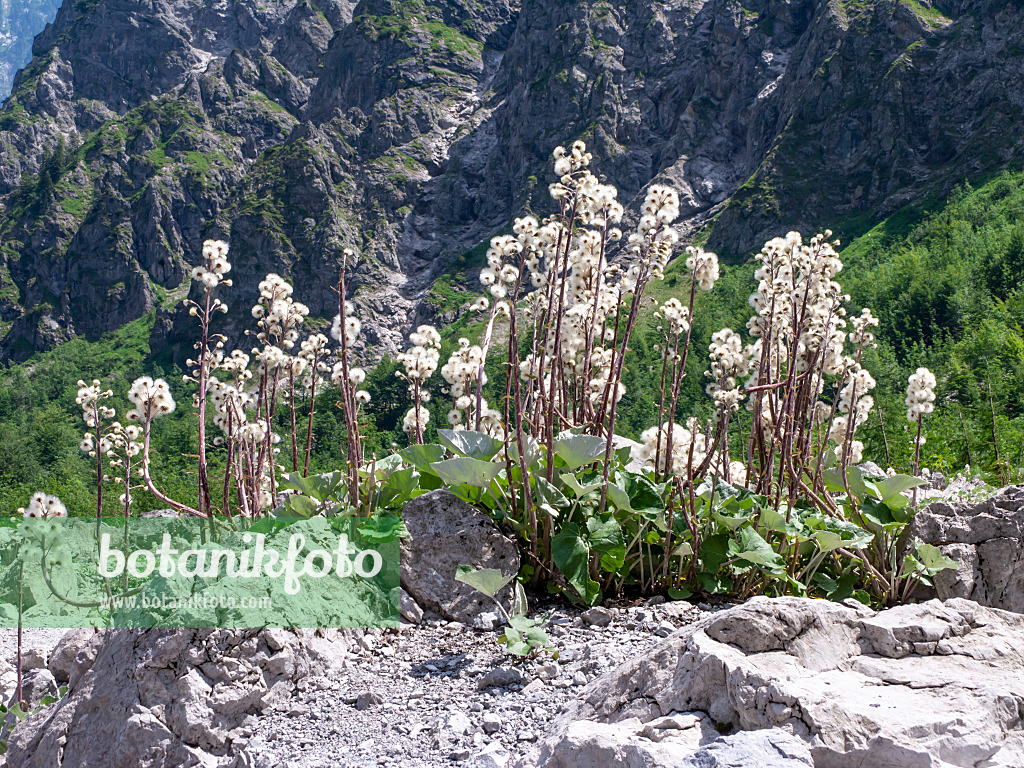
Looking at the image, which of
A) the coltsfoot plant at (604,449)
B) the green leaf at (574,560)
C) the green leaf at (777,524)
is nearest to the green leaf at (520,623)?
the coltsfoot plant at (604,449)

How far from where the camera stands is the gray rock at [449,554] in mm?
4309

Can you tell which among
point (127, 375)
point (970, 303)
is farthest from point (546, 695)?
point (127, 375)

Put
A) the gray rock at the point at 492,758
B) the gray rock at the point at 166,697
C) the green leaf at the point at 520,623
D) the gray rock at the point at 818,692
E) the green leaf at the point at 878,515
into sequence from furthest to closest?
the green leaf at the point at 878,515
the green leaf at the point at 520,623
the gray rock at the point at 166,697
the gray rock at the point at 492,758
the gray rock at the point at 818,692

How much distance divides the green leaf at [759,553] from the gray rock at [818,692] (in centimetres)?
83

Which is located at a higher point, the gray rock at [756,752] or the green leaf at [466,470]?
the green leaf at [466,470]

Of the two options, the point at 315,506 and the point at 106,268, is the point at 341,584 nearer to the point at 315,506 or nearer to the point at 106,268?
the point at 315,506

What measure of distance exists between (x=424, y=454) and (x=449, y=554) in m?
0.83

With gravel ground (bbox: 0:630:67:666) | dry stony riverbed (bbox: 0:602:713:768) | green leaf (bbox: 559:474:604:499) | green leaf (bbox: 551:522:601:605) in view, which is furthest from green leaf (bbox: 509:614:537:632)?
gravel ground (bbox: 0:630:67:666)

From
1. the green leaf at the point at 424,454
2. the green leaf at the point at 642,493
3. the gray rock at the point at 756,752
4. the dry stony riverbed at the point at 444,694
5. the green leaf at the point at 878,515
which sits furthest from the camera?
the green leaf at the point at 424,454

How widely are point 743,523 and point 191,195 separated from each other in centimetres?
15115

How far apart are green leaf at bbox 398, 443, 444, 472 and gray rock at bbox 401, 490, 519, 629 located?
15.9 inches

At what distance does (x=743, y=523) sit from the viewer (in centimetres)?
435

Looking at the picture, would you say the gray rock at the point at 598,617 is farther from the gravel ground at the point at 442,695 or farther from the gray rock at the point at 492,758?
the gray rock at the point at 492,758

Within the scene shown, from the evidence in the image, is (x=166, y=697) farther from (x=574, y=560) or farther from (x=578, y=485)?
(x=578, y=485)
